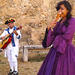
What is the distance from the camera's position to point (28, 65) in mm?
7727

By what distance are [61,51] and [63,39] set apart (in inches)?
7.3

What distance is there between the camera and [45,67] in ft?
13.9

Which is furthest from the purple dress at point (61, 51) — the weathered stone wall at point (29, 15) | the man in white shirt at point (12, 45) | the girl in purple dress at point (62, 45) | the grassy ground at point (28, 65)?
the weathered stone wall at point (29, 15)

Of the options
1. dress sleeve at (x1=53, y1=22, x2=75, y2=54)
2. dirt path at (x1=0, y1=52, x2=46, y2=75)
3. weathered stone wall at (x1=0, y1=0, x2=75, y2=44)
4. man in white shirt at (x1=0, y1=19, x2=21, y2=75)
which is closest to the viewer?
dress sleeve at (x1=53, y1=22, x2=75, y2=54)

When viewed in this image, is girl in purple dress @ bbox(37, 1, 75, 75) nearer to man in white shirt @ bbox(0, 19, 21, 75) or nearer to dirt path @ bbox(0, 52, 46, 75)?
man in white shirt @ bbox(0, 19, 21, 75)

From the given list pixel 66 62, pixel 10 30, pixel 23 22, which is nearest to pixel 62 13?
pixel 66 62

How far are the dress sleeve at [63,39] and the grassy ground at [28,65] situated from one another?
287 centimetres

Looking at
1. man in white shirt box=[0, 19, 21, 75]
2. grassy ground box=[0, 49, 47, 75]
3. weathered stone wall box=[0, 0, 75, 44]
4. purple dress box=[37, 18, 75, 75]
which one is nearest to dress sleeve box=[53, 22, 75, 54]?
purple dress box=[37, 18, 75, 75]

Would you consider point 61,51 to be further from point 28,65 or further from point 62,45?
point 28,65

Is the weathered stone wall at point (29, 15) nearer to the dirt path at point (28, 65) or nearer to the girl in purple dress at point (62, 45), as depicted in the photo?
the dirt path at point (28, 65)

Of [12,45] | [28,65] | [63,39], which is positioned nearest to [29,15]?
[28,65]

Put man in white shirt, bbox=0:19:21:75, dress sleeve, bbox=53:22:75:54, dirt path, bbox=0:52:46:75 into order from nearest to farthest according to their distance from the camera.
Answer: dress sleeve, bbox=53:22:75:54 < man in white shirt, bbox=0:19:21:75 < dirt path, bbox=0:52:46:75

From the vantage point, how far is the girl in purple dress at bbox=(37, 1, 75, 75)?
3.97 m

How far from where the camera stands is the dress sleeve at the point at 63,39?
394 centimetres
